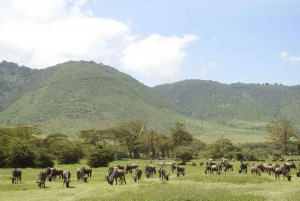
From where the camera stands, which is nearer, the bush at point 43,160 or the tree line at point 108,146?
the bush at point 43,160

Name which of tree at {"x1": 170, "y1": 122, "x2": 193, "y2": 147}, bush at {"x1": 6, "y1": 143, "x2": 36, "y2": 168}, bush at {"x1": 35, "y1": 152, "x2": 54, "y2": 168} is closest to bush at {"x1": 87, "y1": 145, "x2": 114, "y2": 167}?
bush at {"x1": 35, "y1": 152, "x2": 54, "y2": 168}

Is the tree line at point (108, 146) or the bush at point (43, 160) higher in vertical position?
the tree line at point (108, 146)

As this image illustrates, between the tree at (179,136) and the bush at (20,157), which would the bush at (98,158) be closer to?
the bush at (20,157)

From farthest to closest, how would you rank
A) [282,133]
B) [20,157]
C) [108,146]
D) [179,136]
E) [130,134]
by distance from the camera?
[130,134] → [282,133] → [179,136] → [108,146] → [20,157]

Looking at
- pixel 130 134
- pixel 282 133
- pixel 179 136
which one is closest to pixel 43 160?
pixel 130 134

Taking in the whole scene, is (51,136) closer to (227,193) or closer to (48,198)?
(48,198)

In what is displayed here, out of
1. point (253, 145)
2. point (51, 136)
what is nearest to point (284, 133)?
point (253, 145)

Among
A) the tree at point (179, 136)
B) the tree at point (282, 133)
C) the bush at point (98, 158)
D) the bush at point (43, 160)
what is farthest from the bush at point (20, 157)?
the tree at point (282, 133)

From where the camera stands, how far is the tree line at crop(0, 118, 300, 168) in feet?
229

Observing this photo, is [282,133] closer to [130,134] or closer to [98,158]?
[130,134]

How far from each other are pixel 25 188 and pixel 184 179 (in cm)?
1885

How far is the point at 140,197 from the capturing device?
86.8ft

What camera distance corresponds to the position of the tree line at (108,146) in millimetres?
69750

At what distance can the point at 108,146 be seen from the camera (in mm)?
83438
